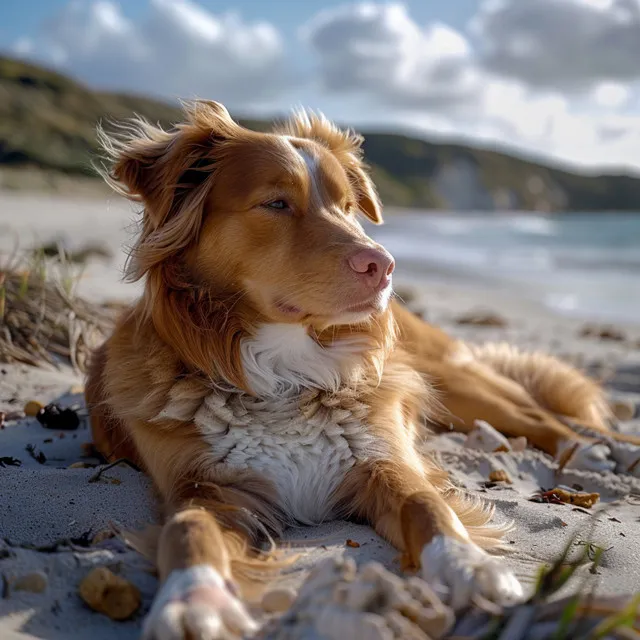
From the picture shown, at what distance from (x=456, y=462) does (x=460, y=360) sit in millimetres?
1057

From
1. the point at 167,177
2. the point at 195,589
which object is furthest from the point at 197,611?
the point at 167,177

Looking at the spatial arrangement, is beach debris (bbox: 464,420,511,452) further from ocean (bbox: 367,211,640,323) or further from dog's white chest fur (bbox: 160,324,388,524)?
ocean (bbox: 367,211,640,323)

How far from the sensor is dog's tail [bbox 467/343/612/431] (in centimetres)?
484

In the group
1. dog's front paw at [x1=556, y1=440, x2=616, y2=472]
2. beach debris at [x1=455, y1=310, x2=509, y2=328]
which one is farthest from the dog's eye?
beach debris at [x1=455, y1=310, x2=509, y2=328]

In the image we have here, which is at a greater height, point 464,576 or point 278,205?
point 278,205

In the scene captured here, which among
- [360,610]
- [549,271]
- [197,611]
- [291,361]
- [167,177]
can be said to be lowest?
[549,271]

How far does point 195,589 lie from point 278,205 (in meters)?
1.73

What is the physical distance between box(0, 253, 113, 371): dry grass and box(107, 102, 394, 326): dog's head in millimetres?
1898

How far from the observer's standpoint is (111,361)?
3.48m

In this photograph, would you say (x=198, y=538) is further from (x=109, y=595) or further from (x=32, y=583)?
(x=32, y=583)

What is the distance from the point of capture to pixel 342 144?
4117 millimetres

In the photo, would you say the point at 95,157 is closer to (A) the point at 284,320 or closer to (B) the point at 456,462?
(A) the point at 284,320

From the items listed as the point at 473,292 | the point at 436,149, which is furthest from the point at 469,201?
the point at 473,292

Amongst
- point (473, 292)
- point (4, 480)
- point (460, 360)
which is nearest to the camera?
point (4, 480)
